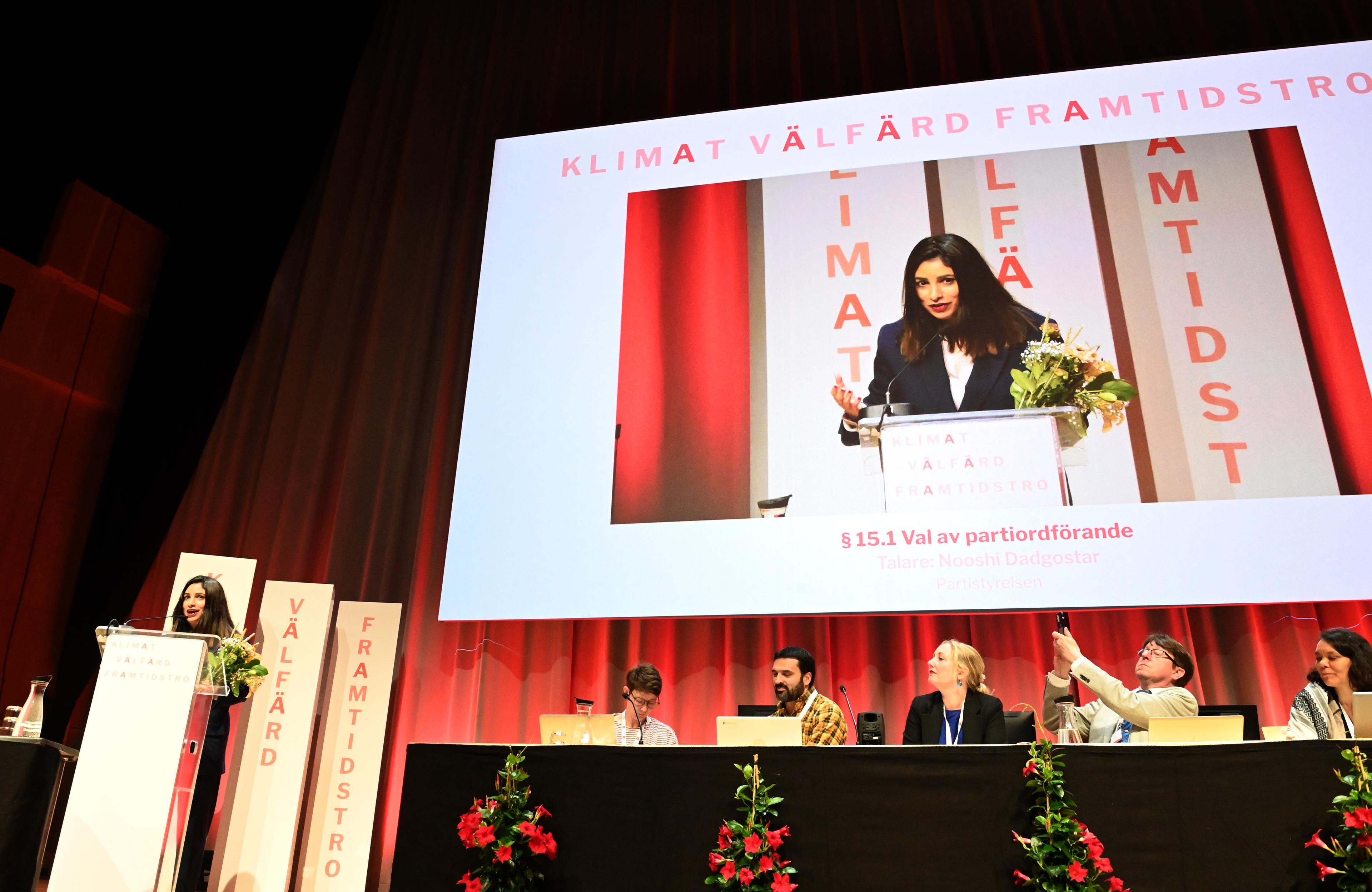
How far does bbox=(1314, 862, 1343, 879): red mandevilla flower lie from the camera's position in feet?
8.01

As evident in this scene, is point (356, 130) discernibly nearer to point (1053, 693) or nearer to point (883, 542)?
point (883, 542)

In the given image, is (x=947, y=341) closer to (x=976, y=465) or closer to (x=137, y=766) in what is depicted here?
(x=976, y=465)

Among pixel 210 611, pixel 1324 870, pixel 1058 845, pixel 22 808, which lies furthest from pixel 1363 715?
pixel 210 611

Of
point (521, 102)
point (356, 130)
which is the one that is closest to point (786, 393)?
point (521, 102)

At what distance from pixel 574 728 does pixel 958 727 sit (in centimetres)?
136

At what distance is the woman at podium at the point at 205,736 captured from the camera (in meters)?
3.74

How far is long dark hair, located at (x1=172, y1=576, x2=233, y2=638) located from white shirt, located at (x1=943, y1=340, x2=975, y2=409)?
3.33 metres

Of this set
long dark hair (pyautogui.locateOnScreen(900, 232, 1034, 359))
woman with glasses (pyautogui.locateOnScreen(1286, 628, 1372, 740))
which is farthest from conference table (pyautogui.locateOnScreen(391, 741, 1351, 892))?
long dark hair (pyautogui.locateOnScreen(900, 232, 1034, 359))

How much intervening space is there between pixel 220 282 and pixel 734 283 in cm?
335

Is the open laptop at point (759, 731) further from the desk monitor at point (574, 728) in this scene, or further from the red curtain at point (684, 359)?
the red curtain at point (684, 359)

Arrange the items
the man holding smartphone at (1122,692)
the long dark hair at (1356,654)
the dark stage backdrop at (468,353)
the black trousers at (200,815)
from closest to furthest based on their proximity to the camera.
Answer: the man holding smartphone at (1122,692), the long dark hair at (1356,654), the black trousers at (200,815), the dark stage backdrop at (468,353)

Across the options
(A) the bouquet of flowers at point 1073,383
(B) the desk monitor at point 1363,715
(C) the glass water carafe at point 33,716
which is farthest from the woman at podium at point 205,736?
(B) the desk monitor at point 1363,715

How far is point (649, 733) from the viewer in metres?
4.08

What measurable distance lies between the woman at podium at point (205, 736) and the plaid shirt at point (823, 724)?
2130mm
